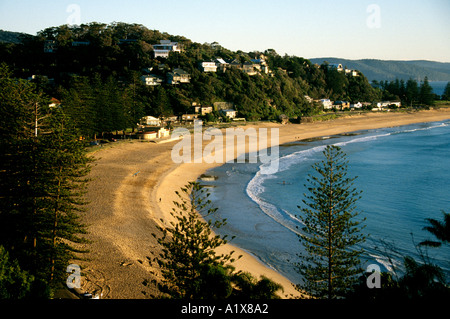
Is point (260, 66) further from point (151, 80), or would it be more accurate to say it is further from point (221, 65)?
point (151, 80)

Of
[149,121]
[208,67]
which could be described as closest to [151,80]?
[149,121]

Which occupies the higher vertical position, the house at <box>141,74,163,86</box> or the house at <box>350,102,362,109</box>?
the house at <box>141,74,163,86</box>

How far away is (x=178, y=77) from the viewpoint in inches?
2532

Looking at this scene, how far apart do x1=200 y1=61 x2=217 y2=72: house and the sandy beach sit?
3352 cm

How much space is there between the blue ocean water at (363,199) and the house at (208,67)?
109ft

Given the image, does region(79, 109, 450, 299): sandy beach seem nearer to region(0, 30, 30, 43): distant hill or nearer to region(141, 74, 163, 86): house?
region(141, 74, 163, 86): house

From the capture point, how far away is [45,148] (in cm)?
1227

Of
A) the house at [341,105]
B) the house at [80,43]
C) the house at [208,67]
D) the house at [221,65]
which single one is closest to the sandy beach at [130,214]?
the house at [208,67]

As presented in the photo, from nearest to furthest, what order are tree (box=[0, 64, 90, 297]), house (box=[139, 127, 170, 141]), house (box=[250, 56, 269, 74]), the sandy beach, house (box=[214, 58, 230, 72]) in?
tree (box=[0, 64, 90, 297]) → the sandy beach → house (box=[139, 127, 170, 141]) → house (box=[214, 58, 230, 72]) → house (box=[250, 56, 269, 74])

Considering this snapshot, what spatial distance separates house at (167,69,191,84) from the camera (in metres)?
63.4

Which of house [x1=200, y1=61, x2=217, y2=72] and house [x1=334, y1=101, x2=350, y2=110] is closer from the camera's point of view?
house [x1=200, y1=61, x2=217, y2=72]

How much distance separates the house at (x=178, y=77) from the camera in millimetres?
63416

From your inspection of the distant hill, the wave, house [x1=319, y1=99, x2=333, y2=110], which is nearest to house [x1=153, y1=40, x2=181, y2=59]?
house [x1=319, y1=99, x2=333, y2=110]
